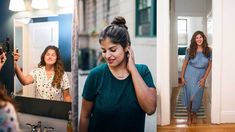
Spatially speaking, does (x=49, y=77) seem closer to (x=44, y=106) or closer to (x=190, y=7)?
(x=44, y=106)

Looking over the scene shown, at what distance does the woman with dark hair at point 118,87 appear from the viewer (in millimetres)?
2074

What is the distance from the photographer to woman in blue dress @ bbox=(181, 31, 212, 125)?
12.2ft

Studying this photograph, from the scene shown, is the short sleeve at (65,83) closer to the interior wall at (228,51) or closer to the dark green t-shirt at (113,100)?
the dark green t-shirt at (113,100)

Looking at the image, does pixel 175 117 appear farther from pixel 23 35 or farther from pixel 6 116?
pixel 6 116

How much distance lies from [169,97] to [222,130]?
0.74m

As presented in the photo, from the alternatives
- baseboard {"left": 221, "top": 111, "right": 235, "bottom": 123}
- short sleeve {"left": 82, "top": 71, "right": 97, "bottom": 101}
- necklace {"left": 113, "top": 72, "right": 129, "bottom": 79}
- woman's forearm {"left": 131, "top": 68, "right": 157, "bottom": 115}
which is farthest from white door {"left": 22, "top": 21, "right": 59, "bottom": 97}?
baseboard {"left": 221, "top": 111, "right": 235, "bottom": 123}

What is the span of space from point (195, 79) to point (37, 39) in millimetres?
2172

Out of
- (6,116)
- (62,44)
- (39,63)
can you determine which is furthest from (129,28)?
(6,116)

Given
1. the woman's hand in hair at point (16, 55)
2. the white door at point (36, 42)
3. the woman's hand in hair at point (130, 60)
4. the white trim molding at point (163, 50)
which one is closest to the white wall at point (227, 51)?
the white trim molding at point (163, 50)

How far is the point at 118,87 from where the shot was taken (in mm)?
2111

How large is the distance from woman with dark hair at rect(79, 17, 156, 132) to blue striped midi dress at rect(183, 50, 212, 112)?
175cm

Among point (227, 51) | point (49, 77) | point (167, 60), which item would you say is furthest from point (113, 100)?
point (227, 51)

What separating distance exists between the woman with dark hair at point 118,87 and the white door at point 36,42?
545mm

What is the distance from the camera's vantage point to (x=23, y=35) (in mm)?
2537
